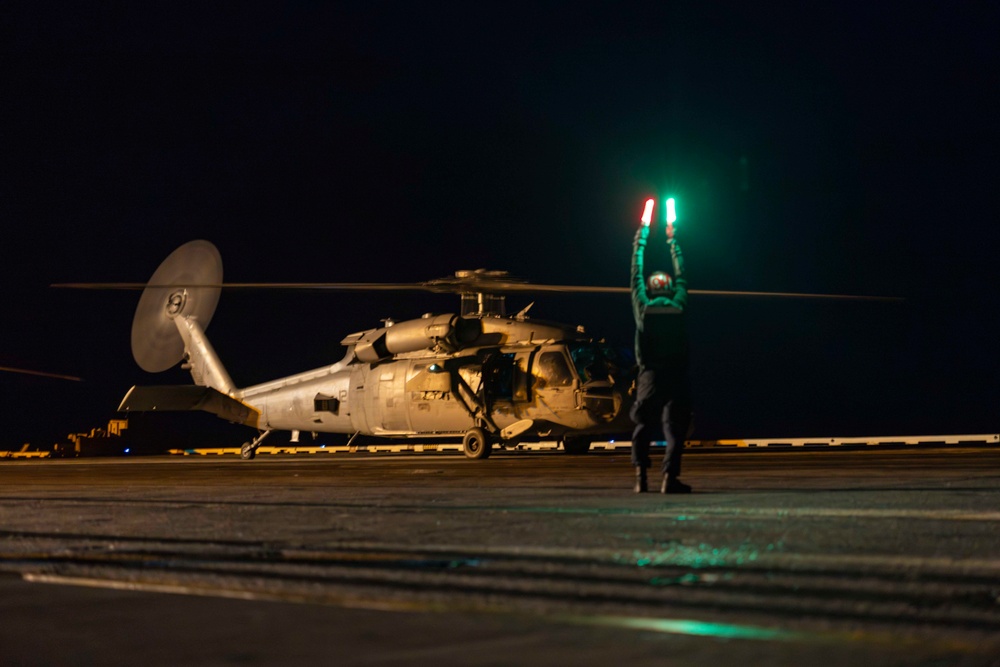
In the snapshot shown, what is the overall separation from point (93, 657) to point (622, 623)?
4.82ft

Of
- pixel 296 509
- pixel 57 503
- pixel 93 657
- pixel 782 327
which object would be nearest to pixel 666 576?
pixel 93 657

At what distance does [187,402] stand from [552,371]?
1177cm

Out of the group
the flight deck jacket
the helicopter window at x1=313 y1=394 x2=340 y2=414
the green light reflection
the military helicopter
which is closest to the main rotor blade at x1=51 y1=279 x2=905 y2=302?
the military helicopter

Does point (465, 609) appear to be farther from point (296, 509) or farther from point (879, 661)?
point (296, 509)

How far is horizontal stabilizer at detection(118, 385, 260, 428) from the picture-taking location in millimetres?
28797

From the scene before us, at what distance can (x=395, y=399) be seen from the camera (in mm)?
24641

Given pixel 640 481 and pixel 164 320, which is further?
pixel 164 320

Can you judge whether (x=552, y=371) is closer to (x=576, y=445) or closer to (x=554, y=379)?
(x=554, y=379)

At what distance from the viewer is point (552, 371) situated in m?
22.1

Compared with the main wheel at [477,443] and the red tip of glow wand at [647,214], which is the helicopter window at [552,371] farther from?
the red tip of glow wand at [647,214]

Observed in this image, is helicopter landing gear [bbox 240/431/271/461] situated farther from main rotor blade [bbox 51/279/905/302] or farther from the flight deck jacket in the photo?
the flight deck jacket

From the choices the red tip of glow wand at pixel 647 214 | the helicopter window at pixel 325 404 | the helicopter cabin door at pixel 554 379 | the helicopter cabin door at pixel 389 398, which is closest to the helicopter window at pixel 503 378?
the helicopter cabin door at pixel 554 379

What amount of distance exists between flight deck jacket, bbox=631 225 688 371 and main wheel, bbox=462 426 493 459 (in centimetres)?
1430

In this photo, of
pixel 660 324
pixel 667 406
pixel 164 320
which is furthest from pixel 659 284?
pixel 164 320
